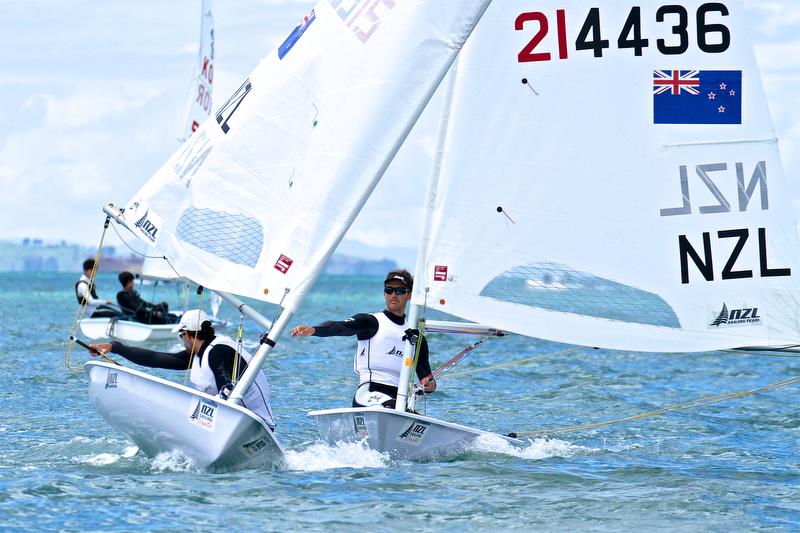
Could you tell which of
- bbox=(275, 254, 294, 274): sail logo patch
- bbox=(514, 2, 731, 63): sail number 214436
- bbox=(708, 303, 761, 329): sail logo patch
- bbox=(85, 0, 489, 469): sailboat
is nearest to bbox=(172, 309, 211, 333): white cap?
bbox=(85, 0, 489, 469): sailboat

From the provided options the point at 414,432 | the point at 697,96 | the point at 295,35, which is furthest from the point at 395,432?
the point at 697,96

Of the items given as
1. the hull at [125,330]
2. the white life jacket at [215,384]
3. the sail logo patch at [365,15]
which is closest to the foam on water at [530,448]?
the white life jacket at [215,384]

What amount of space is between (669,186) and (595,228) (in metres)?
0.61

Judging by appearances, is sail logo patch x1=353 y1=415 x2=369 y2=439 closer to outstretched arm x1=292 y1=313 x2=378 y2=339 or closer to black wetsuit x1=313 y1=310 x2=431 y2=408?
black wetsuit x1=313 y1=310 x2=431 y2=408

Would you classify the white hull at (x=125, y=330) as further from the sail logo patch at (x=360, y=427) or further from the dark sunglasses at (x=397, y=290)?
the sail logo patch at (x=360, y=427)

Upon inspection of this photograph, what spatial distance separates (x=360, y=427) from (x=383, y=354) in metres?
0.69

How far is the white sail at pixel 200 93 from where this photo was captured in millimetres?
24453

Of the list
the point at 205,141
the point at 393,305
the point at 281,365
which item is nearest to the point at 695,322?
the point at 393,305

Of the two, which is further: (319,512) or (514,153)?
(514,153)

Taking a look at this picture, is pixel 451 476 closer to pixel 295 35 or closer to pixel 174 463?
pixel 174 463

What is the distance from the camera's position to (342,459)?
29.3 ft

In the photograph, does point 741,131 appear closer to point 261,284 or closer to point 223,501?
point 261,284

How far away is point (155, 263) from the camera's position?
25062 mm

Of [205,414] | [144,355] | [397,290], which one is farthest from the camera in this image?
[397,290]
